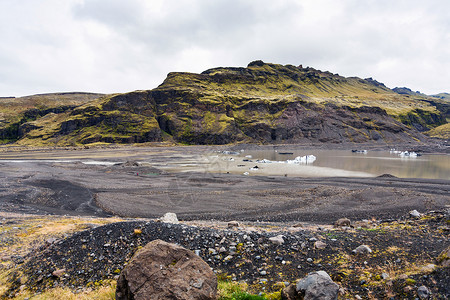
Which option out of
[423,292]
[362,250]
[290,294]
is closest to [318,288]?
[290,294]

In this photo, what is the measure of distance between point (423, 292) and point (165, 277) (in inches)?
228

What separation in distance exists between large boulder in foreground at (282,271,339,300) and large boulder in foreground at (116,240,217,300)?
193 centimetres

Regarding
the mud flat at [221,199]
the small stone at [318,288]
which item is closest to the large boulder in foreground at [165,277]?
the small stone at [318,288]

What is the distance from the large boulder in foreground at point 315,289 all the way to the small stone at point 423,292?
1.74m

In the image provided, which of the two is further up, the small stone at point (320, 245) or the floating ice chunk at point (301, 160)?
the small stone at point (320, 245)

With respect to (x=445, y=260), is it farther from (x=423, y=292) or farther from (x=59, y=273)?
(x=59, y=273)

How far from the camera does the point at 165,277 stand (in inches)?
213

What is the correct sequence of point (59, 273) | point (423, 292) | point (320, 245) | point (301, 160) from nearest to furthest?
point (423, 292)
point (59, 273)
point (320, 245)
point (301, 160)

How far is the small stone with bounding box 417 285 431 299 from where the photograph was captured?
5.08 meters

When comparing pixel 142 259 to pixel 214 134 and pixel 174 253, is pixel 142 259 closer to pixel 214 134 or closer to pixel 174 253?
pixel 174 253

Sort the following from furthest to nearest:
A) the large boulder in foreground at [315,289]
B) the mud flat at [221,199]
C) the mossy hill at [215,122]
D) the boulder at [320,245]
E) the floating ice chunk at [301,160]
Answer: the mossy hill at [215,122], the floating ice chunk at [301,160], the mud flat at [221,199], the boulder at [320,245], the large boulder in foreground at [315,289]

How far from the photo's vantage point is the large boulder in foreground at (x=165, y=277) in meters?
5.16

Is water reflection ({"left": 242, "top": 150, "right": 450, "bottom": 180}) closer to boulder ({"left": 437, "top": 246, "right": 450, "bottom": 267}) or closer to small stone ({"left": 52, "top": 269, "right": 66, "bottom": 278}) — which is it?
boulder ({"left": 437, "top": 246, "right": 450, "bottom": 267})

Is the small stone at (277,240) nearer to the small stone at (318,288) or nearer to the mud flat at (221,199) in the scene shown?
the small stone at (318,288)
